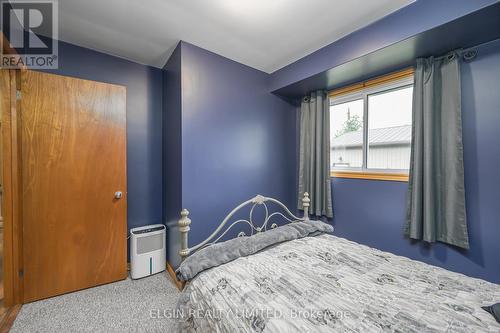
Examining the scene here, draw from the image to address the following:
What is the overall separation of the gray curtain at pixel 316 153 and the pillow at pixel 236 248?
2.01 ft

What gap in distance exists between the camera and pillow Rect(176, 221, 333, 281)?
4.22ft

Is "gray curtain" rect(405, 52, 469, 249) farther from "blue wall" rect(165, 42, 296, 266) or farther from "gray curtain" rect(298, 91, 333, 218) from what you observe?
"blue wall" rect(165, 42, 296, 266)

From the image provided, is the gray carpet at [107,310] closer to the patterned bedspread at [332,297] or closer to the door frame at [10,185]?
the door frame at [10,185]

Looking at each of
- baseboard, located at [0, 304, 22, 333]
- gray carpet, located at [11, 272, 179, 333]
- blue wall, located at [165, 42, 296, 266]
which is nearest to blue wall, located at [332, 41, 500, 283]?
blue wall, located at [165, 42, 296, 266]

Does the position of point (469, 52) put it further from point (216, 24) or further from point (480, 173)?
point (216, 24)

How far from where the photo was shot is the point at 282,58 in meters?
2.34

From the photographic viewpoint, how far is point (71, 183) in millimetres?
1901

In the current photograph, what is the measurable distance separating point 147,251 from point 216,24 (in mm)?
2399

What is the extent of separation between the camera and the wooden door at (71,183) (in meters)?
1.75

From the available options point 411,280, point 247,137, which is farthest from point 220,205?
point 411,280

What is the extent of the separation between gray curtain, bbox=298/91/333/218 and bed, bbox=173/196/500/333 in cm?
96

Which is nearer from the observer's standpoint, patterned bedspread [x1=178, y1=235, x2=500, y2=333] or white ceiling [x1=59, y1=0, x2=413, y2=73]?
patterned bedspread [x1=178, y1=235, x2=500, y2=333]

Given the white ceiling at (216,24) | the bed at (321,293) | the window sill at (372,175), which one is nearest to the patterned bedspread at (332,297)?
the bed at (321,293)

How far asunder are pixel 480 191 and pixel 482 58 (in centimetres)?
106
